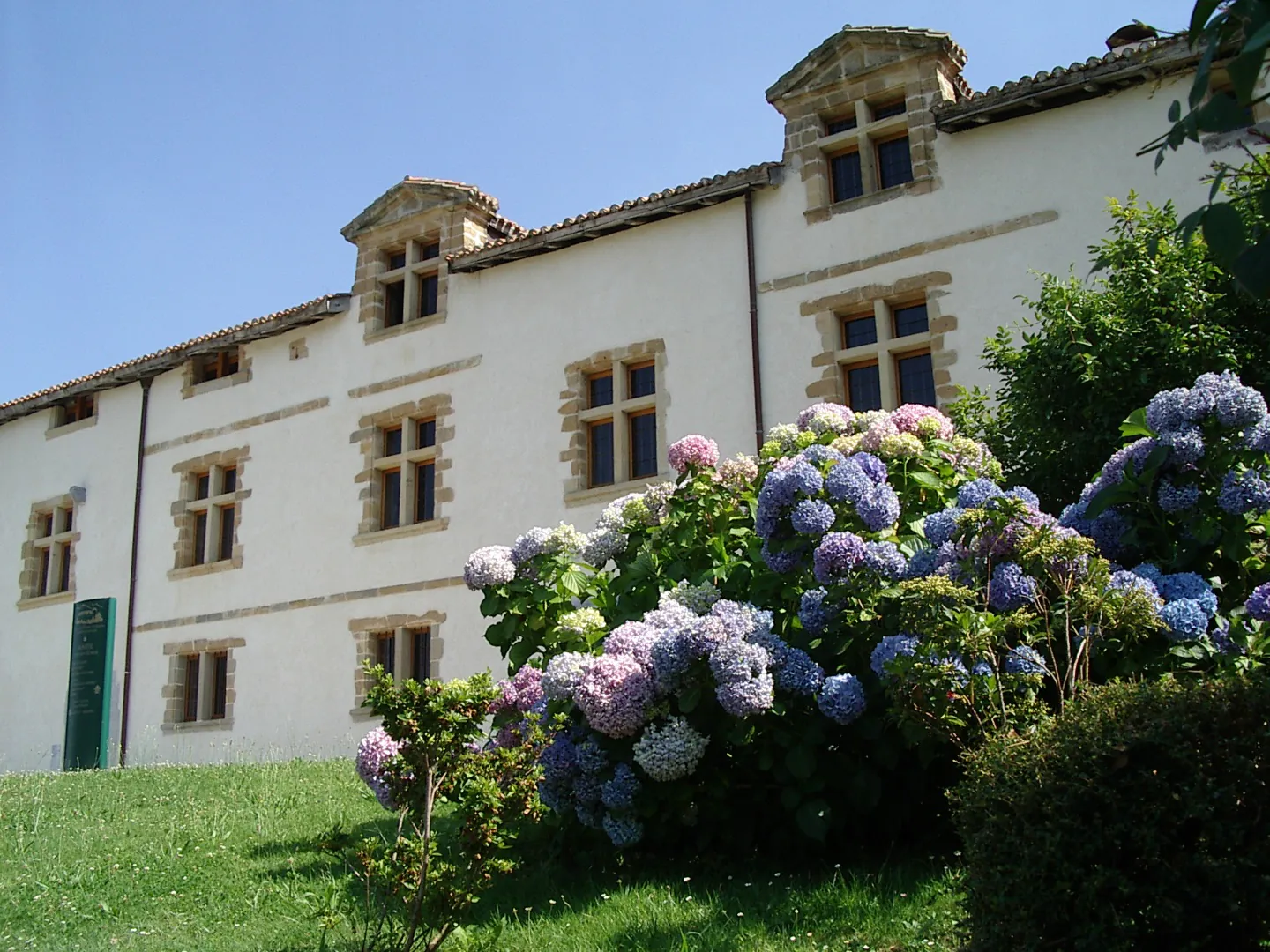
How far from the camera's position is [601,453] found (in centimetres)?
1483

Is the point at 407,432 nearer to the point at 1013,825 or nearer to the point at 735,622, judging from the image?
the point at 735,622

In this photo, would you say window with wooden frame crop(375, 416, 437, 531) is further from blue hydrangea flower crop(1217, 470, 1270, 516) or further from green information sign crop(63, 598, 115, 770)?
blue hydrangea flower crop(1217, 470, 1270, 516)

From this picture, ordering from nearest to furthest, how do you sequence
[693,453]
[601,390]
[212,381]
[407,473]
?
[693,453]
[601,390]
[407,473]
[212,381]

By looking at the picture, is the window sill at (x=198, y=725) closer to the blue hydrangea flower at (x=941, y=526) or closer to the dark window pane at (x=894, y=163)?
the dark window pane at (x=894, y=163)

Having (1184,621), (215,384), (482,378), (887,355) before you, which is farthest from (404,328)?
(1184,621)

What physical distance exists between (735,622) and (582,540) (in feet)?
5.46

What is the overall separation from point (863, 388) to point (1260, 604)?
867 cm

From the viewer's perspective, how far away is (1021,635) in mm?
4906

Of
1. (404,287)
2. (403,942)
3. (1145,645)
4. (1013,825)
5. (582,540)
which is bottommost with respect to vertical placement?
(403,942)

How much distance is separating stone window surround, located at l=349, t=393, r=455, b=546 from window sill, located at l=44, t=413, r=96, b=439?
6.59 meters

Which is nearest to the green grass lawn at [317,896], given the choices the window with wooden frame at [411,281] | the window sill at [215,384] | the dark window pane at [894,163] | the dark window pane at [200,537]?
the dark window pane at [894,163]

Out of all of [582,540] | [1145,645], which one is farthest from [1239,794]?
[582,540]

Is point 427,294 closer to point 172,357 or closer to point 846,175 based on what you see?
point 172,357

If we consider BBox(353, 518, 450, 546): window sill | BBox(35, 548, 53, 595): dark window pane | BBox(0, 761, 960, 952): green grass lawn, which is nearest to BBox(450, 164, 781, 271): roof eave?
BBox(353, 518, 450, 546): window sill
